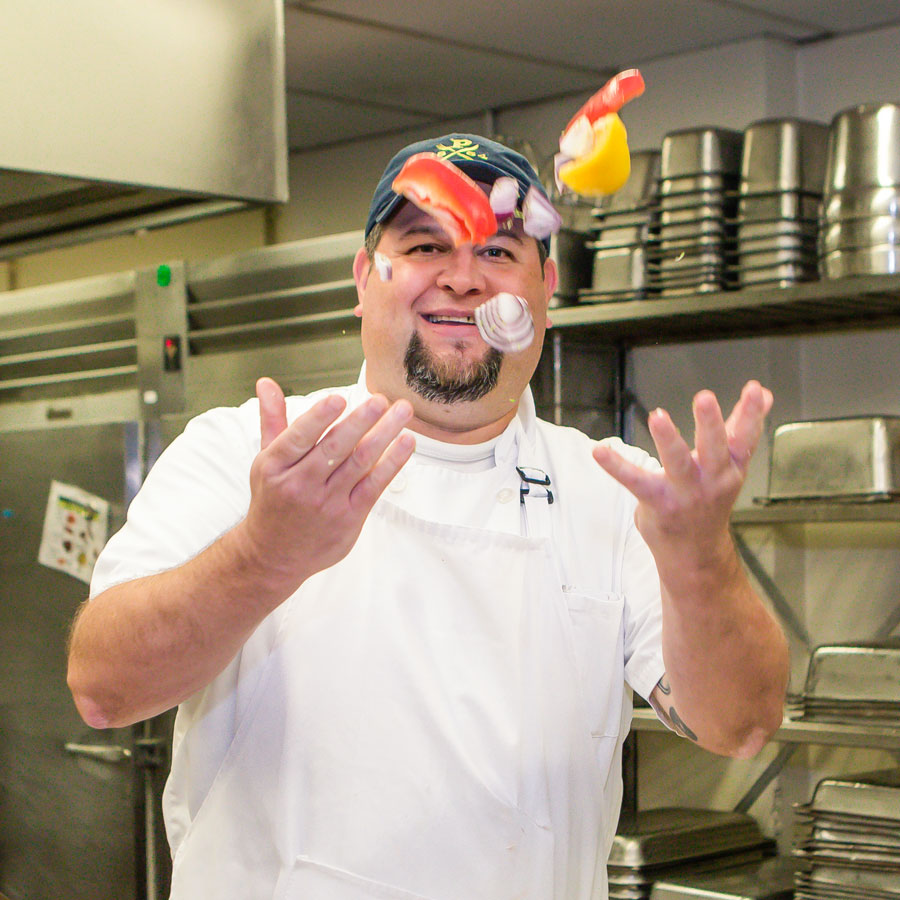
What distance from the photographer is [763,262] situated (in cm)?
268

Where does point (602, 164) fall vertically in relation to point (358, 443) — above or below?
above

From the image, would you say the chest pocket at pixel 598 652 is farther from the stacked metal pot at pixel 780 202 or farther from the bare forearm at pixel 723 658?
the stacked metal pot at pixel 780 202

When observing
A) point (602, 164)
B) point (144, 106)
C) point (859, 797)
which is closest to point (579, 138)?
point (602, 164)

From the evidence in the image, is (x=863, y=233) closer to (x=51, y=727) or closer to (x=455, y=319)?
(x=455, y=319)

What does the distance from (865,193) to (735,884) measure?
56.1 inches

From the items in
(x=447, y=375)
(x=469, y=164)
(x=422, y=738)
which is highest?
(x=469, y=164)

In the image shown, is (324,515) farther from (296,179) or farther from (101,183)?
(296,179)

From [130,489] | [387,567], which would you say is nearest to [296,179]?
[130,489]

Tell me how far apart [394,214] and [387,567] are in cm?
44

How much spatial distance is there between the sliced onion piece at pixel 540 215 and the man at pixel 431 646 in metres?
0.14

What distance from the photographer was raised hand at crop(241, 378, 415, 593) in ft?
3.60

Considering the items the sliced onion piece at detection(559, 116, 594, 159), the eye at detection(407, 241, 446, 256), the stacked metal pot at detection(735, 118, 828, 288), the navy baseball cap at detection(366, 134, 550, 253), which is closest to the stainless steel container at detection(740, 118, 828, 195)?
the stacked metal pot at detection(735, 118, 828, 288)

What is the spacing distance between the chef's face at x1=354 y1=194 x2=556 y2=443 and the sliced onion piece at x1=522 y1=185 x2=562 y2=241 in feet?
0.43

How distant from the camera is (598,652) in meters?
1.61
